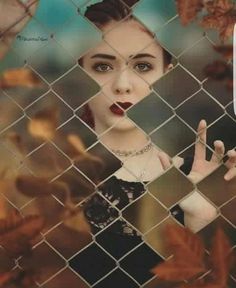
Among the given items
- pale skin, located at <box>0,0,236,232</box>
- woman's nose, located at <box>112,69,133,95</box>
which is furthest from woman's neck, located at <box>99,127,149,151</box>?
woman's nose, located at <box>112,69,133,95</box>

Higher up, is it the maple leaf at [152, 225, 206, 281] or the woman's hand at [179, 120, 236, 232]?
the woman's hand at [179, 120, 236, 232]

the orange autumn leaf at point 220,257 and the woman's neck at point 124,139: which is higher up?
the woman's neck at point 124,139

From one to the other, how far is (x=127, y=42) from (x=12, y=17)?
0.35m

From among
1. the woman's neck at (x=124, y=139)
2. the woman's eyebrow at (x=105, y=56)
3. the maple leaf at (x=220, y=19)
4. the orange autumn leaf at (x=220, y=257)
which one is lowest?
the orange autumn leaf at (x=220, y=257)

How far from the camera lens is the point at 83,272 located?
1.77 m

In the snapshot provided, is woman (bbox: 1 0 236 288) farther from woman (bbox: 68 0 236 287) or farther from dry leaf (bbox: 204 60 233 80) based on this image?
dry leaf (bbox: 204 60 233 80)

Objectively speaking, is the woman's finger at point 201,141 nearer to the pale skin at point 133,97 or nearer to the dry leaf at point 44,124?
the pale skin at point 133,97

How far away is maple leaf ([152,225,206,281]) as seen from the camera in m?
1.74

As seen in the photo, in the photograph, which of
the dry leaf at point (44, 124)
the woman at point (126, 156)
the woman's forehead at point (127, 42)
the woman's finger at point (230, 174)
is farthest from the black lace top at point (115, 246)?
the woman's forehead at point (127, 42)

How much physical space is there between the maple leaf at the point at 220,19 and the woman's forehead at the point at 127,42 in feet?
0.54

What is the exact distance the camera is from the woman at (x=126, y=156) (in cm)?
175

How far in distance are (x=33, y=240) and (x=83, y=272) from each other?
0.18m

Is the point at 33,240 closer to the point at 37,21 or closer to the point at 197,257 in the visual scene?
the point at 197,257

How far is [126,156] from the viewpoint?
1.77m
